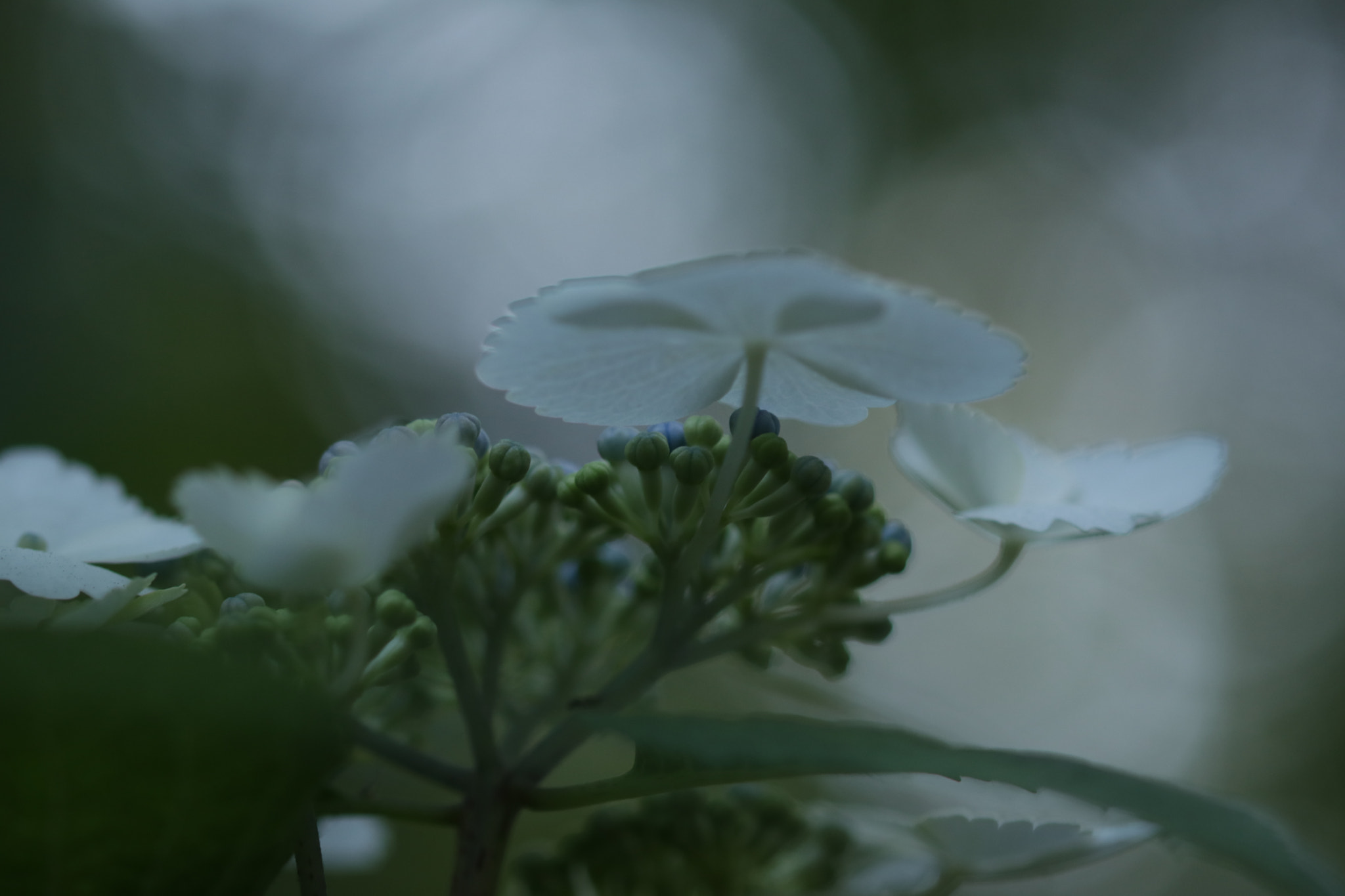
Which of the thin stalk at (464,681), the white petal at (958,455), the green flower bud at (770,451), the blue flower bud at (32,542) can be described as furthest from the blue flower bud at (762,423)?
the blue flower bud at (32,542)

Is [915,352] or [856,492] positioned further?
[856,492]

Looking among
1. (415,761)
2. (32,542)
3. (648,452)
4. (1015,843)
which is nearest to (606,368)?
(648,452)

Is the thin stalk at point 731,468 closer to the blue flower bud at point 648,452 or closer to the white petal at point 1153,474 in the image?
the blue flower bud at point 648,452

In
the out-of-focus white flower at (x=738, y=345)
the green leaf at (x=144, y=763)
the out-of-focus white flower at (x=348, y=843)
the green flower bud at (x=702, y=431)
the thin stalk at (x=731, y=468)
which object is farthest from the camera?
the out-of-focus white flower at (x=348, y=843)

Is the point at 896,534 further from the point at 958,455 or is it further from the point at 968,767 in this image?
the point at 968,767

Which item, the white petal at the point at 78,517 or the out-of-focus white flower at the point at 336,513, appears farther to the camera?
the white petal at the point at 78,517

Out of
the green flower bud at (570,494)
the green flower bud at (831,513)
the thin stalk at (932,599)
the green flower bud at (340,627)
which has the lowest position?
the green flower bud at (340,627)

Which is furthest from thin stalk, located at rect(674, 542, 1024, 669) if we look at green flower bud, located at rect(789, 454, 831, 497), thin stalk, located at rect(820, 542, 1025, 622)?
green flower bud, located at rect(789, 454, 831, 497)
